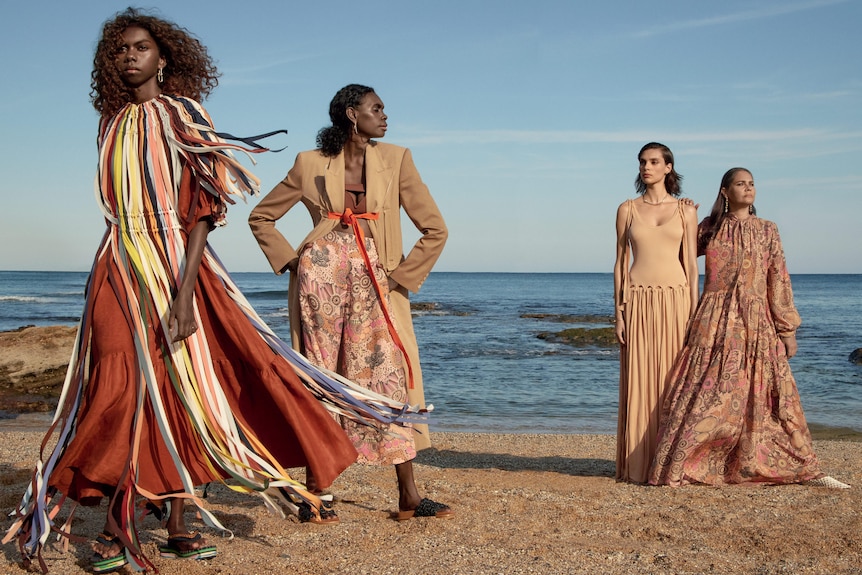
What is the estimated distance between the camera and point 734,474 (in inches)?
223

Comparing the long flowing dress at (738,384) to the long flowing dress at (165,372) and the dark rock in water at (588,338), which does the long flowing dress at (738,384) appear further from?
the dark rock in water at (588,338)

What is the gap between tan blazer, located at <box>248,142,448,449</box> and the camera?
Result: 4.64 m

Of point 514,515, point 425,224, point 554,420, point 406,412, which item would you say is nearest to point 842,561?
point 514,515

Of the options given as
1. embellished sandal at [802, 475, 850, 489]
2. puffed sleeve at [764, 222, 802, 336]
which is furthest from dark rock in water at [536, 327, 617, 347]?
embellished sandal at [802, 475, 850, 489]

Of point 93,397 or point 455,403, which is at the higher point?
point 93,397

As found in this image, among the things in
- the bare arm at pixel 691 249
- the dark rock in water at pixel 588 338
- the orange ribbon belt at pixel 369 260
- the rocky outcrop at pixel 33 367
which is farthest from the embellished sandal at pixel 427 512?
the dark rock in water at pixel 588 338

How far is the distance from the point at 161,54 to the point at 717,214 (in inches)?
151

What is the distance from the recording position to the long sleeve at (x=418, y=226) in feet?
15.1

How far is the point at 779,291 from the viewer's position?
5.83 metres

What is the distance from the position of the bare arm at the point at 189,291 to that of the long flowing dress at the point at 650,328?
10.4 ft

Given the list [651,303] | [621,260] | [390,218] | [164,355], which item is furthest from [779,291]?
[164,355]

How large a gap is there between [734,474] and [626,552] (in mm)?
2019

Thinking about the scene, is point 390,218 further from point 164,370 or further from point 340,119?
point 164,370

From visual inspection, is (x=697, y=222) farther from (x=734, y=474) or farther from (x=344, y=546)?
(x=344, y=546)
